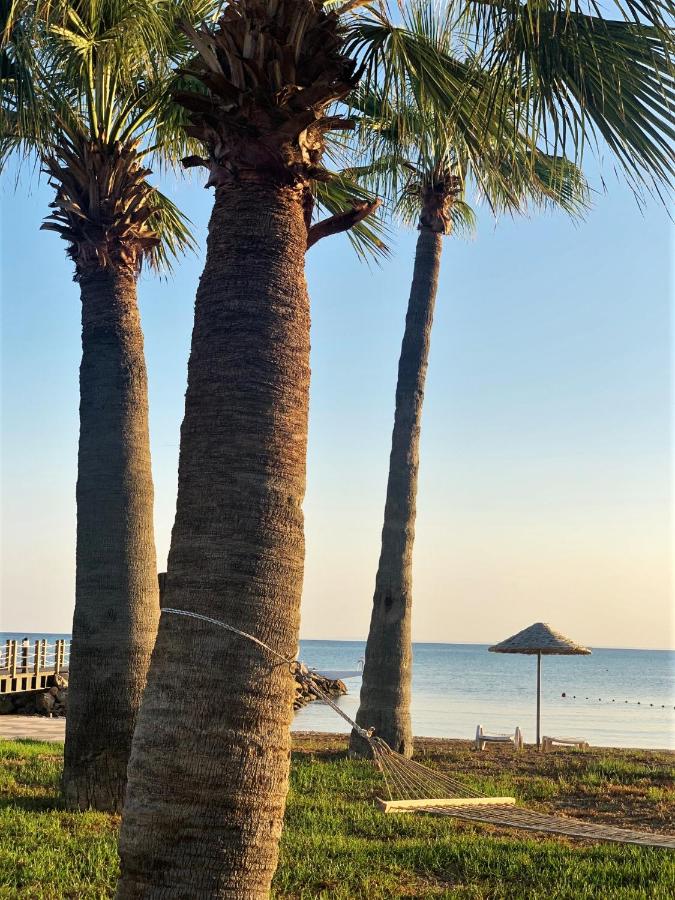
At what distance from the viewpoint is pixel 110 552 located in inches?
319

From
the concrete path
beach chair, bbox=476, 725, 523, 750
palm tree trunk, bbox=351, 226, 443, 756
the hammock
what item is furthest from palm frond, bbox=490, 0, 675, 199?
the concrete path

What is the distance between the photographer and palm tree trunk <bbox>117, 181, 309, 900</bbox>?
11.9 ft

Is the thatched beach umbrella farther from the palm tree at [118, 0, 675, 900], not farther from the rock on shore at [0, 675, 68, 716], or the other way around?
the palm tree at [118, 0, 675, 900]

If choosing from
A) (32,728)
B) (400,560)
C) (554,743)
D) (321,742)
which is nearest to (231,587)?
(400,560)

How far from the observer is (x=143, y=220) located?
8859 millimetres

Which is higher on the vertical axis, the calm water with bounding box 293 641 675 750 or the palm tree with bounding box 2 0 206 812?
the palm tree with bounding box 2 0 206 812

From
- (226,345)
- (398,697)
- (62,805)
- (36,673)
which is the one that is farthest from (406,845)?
(36,673)

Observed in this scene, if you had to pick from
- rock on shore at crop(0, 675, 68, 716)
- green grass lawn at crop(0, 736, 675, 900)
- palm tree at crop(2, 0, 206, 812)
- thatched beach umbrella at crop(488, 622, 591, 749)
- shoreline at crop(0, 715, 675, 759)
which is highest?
palm tree at crop(2, 0, 206, 812)

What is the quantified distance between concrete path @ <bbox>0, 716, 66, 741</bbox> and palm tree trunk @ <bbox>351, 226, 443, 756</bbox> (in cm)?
650

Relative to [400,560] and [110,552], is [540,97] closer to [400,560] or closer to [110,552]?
[110,552]

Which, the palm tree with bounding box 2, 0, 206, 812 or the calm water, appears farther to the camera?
the calm water

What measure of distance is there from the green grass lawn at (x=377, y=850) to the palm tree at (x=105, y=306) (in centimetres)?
90

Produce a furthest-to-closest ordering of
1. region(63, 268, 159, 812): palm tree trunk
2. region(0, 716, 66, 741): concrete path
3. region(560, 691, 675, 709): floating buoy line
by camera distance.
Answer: region(560, 691, 675, 709): floating buoy line < region(0, 716, 66, 741): concrete path < region(63, 268, 159, 812): palm tree trunk

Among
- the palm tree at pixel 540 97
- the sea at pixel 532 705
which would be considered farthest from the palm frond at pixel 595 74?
the sea at pixel 532 705
